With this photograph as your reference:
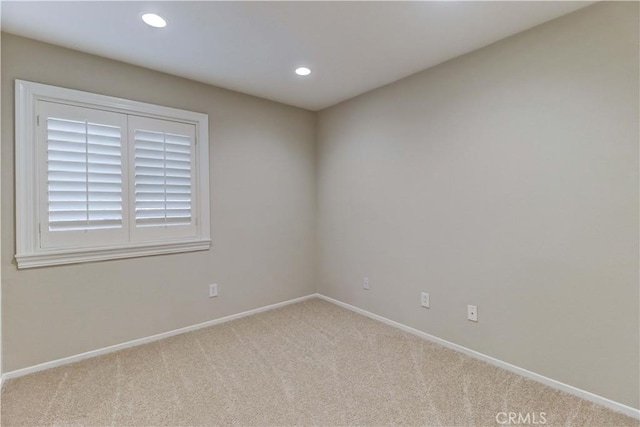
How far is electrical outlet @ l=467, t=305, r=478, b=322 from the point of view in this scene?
247cm

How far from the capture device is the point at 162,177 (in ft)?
9.29

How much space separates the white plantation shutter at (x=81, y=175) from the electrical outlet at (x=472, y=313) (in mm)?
2962

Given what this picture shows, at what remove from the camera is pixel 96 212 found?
248 cm

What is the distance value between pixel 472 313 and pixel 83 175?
3278mm

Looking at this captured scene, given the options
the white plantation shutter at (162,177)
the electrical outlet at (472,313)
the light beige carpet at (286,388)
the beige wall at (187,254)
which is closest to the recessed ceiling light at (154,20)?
the beige wall at (187,254)

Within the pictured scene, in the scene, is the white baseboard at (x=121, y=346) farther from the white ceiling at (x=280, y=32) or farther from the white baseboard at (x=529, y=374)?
the white ceiling at (x=280, y=32)

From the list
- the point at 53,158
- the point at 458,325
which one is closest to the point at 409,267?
the point at 458,325

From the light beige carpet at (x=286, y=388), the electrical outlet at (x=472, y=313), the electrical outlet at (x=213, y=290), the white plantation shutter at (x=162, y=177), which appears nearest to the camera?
the light beige carpet at (x=286, y=388)

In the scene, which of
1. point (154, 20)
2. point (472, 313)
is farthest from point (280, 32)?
point (472, 313)

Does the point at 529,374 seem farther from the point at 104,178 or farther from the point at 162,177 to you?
the point at 104,178

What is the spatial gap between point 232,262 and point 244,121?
60.6 inches

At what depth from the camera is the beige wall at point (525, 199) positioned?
5.97 feet

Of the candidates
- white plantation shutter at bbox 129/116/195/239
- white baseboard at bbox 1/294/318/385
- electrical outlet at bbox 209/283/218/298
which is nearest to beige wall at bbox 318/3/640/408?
white baseboard at bbox 1/294/318/385

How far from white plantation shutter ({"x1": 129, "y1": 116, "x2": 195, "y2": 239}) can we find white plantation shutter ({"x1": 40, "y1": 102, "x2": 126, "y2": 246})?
Result: 0.13m
